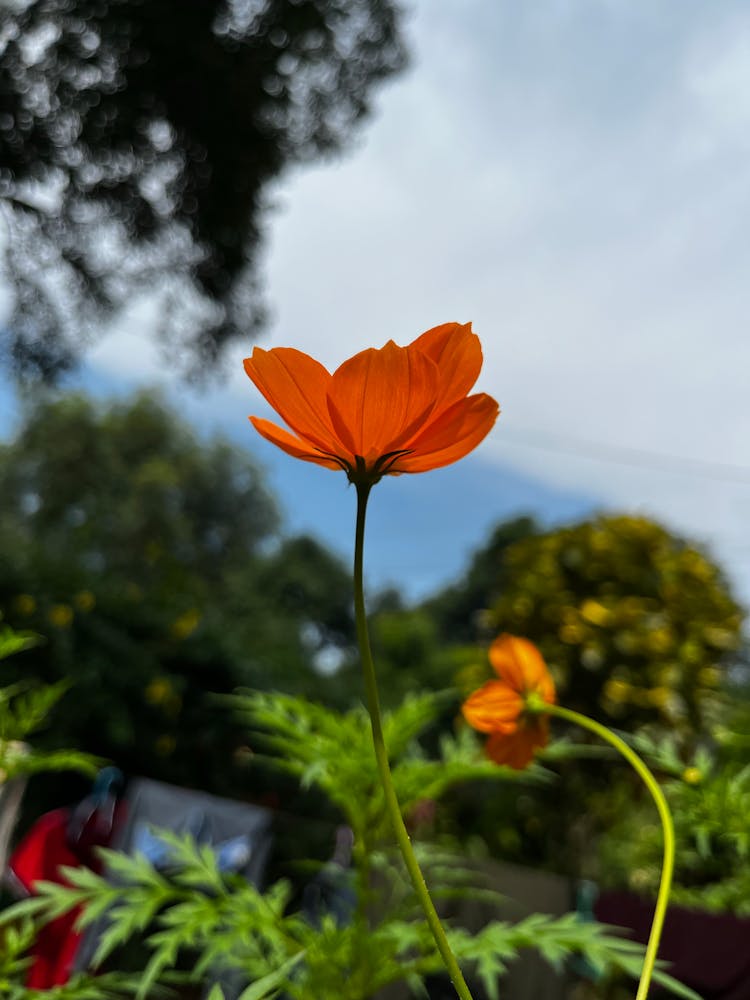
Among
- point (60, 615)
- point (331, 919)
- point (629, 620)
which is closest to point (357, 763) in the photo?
point (331, 919)

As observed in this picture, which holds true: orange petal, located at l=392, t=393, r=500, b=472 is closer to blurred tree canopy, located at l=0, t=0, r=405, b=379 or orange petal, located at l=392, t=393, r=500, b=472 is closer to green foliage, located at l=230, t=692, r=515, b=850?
green foliage, located at l=230, t=692, r=515, b=850

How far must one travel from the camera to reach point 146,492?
A: 49.6 ft

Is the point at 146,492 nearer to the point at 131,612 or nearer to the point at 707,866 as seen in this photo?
the point at 131,612

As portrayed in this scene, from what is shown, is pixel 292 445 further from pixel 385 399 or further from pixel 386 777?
pixel 386 777

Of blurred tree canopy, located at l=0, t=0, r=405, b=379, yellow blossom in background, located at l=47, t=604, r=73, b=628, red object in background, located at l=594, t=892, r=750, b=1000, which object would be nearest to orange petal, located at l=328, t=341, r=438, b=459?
red object in background, located at l=594, t=892, r=750, b=1000

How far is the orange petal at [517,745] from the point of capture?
0.64m

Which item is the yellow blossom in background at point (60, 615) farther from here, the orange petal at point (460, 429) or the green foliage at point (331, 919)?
the orange petal at point (460, 429)

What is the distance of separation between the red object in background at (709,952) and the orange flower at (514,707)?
585 millimetres

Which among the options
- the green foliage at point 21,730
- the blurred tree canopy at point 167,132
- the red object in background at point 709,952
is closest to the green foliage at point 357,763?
the green foliage at point 21,730

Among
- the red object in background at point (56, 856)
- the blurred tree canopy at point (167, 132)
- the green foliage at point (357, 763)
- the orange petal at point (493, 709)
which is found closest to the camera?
the orange petal at point (493, 709)

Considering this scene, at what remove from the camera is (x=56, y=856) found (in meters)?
2.07

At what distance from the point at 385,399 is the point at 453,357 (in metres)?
0.04

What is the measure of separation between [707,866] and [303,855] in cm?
195

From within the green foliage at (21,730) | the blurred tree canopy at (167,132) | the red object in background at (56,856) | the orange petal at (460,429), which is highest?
the blurred tree canopy at (167,132)
